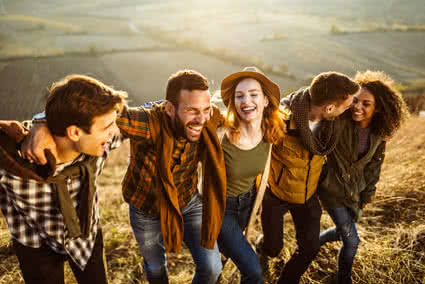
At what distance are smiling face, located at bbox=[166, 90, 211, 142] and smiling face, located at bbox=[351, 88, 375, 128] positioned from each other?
137cm

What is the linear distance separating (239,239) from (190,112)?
48.2 inches

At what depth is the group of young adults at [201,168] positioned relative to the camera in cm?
166

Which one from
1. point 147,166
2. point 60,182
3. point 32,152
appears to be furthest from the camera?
point 147,166

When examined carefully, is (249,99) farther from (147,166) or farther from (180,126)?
(147,166)

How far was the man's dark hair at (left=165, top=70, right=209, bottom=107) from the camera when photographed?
6.89 ft

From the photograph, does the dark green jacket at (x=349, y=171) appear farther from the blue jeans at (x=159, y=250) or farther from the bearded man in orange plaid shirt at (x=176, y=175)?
the blue jeans at (x=159, y=250)

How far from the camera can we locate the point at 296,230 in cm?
260

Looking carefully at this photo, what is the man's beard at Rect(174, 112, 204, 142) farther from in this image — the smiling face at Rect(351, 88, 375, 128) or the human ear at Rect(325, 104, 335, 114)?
the smiling face at Rect(351, 88, 375, 128)

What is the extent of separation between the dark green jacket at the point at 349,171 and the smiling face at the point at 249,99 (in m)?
0.87

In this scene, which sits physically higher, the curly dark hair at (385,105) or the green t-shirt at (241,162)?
A: the curly dark hair at (385,105)

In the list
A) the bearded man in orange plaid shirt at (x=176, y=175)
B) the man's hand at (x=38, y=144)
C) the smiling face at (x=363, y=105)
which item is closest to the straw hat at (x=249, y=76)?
the bearded man in orange plaid shirt at (x=176, y=175)

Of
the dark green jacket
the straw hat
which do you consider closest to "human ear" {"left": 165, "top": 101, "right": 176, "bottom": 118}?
the straw hat

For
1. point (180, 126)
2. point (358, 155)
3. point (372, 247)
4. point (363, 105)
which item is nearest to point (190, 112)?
point (180, 126)

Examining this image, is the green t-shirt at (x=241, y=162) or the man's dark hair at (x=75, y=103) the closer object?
the man's dark hair at (x=75, y=103)
